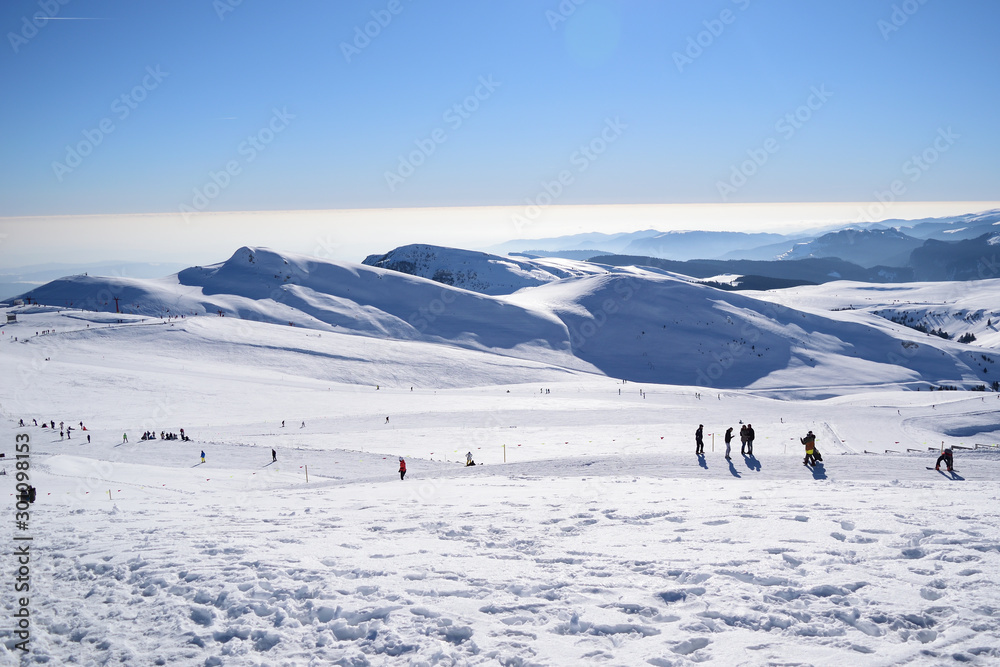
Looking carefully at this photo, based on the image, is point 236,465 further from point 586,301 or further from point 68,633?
point 586,301

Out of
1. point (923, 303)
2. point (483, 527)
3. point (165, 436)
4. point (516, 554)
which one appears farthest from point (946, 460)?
point (923, 303)

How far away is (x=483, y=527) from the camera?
481 inches

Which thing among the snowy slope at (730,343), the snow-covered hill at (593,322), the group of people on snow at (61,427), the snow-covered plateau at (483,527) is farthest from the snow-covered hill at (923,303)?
the group of people on snow at (61,427)

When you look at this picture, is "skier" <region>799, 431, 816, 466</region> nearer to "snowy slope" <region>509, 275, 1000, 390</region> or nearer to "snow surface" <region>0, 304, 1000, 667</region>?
"snow surface" <region>0, 304, 1000, 667</region>

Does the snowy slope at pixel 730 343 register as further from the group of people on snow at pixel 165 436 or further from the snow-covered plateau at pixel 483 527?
the group of people on snow at pixel 165 436

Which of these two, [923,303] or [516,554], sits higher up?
[923,303]

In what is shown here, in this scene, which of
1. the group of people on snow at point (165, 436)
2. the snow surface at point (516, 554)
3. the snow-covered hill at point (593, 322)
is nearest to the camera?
the snow surface at point (516, 554)

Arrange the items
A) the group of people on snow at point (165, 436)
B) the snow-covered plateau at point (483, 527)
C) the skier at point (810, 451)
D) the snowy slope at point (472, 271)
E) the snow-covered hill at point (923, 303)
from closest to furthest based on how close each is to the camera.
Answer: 1. the snow-covered plateau at point (483, 527)
2. the skier at point (810, 451)
3. the group of people on snow at point (165, 436)
4. the snow-covered hill at point (923, 303)
5. the snowy slope at point (472, 271)

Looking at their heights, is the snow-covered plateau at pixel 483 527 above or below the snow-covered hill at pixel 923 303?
below

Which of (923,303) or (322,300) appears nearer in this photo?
(322,300)

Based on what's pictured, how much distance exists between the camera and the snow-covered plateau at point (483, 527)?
24.7ft

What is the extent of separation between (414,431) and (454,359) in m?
38.5

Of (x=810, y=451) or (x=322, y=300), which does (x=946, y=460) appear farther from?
(x=322, y=300)

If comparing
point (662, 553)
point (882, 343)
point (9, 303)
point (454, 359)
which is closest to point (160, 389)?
point (454, 359)
